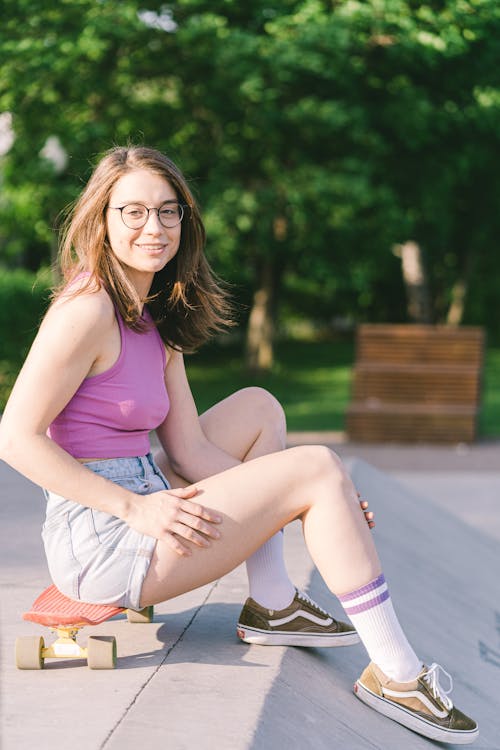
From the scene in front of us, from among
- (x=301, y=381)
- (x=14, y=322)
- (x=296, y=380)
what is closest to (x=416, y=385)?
(x=14, y=322)

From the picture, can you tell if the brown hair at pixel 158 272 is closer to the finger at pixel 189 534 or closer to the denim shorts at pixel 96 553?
the denim shorts at pixel 96 553

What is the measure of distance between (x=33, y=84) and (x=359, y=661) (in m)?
9.82

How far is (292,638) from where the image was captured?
326 cm

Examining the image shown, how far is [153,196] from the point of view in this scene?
3102 millimetres

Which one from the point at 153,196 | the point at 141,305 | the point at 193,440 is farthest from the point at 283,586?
the point at 153,196

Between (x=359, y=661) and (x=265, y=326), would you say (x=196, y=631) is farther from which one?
(x=265, y=326)

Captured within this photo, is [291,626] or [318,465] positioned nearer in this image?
[318,465]

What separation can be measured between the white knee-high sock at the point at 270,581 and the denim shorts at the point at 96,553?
462mm

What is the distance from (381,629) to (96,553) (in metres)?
0.82

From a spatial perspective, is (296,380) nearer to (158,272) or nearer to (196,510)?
(158,272)

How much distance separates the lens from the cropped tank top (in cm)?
299

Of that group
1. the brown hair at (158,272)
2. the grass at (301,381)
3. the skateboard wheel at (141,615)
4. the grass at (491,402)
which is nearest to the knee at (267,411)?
the brown hair at (158,272)

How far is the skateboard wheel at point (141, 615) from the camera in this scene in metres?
3.42

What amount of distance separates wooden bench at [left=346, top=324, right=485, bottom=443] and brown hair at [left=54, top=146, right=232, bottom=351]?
27.9 ft
